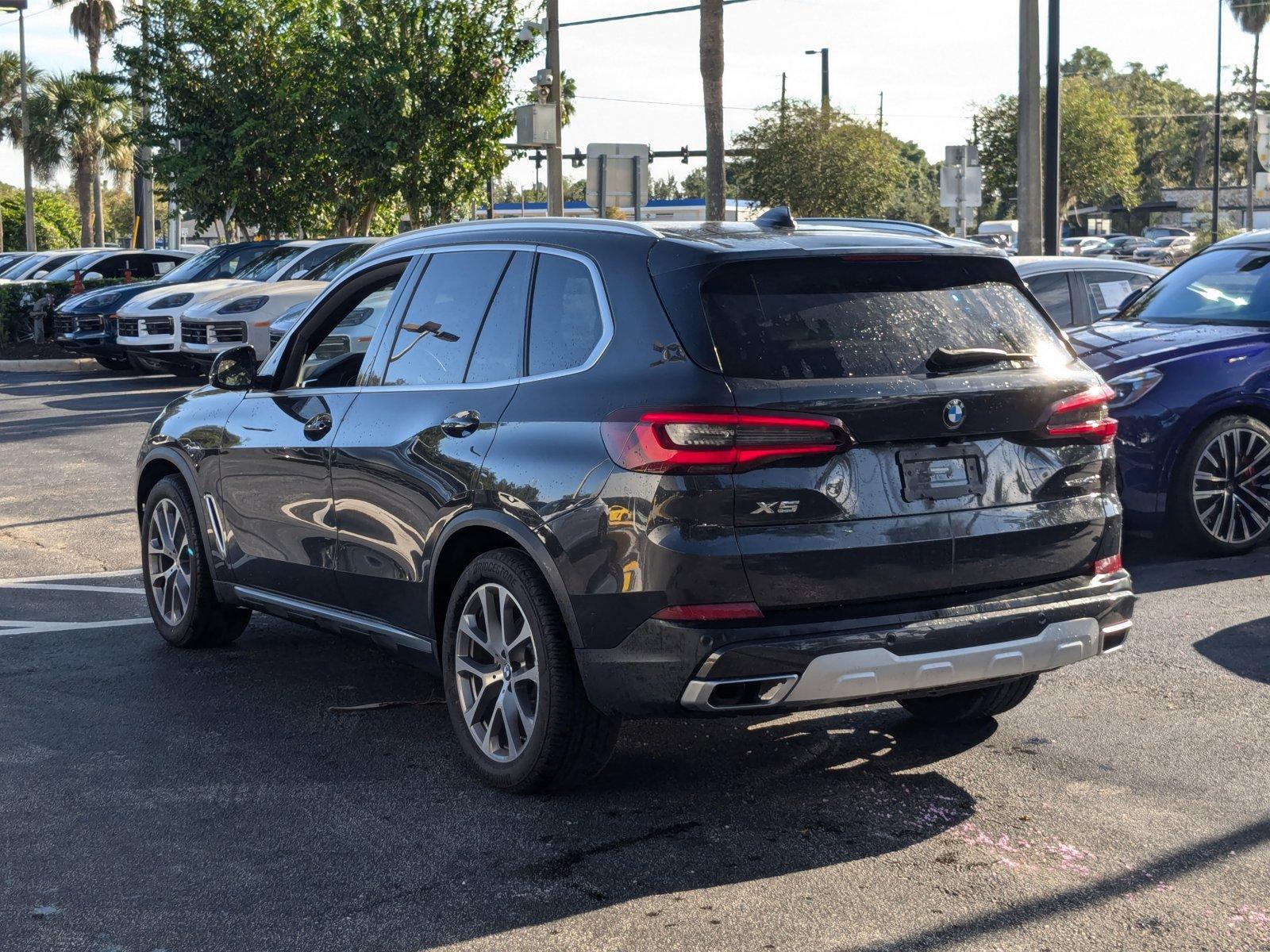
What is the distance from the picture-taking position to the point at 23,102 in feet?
208

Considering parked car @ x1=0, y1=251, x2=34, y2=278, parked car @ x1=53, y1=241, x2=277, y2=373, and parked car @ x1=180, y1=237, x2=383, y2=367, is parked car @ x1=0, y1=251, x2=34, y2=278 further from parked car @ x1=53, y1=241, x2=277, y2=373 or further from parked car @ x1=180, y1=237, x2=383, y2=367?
parked car @ x1=180, y1=237, x2=383, y2=367

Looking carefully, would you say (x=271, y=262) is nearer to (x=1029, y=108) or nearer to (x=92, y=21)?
(x=1029, y=108)

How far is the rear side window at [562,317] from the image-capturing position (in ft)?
15.8

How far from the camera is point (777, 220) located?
518 cm

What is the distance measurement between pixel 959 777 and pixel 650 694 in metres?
1.27

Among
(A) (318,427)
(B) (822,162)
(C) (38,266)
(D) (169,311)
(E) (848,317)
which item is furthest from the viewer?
(B) (822,162)

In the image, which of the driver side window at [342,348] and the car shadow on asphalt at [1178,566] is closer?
the driver side window at [342,348]

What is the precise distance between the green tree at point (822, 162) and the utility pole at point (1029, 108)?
2787 cm

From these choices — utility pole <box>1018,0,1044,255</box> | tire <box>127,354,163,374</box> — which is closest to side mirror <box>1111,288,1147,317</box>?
utility pole <box>1018,0,1044,255</box>

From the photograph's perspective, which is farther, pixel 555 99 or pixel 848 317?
pixel 555 99

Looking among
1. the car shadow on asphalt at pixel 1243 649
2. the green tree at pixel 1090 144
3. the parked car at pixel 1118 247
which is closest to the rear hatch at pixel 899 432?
the car shadow on asphalt at pixel 1243 649

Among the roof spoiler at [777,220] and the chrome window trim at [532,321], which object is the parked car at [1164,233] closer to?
the roof spoiler at [777,220]

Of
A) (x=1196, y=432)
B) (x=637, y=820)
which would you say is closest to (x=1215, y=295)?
(x=1196, y=432)

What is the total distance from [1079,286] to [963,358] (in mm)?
7432
